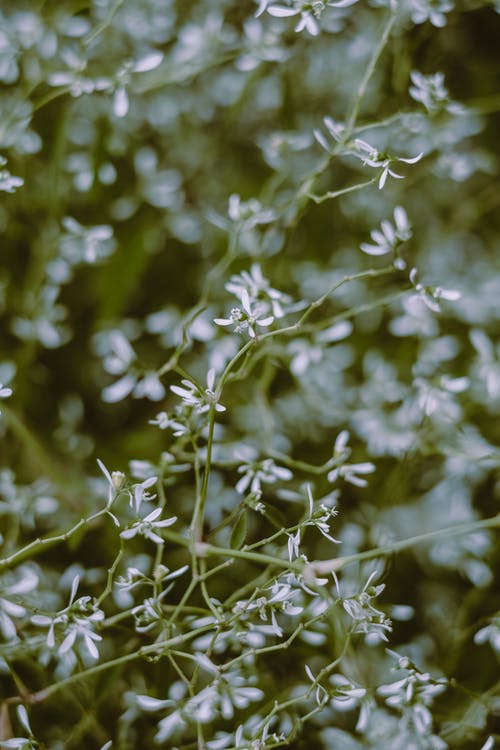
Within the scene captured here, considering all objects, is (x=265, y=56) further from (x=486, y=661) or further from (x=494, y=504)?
(x=486, y=661)

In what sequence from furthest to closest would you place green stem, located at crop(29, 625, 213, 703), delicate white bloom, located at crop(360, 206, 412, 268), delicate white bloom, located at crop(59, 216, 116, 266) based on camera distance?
delicate white bloom, located at crop(59, 216, 116, 266) < delicate white bloom, located at crop(360, 206, 412, 268) < green stem, located at crop(29, 625, 213, 703)

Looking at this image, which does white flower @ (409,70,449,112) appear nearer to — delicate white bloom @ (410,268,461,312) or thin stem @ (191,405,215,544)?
delicate white bloom @ (410,268,461,312)

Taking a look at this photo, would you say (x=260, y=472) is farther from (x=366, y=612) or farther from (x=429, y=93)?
(x=429, y=93)

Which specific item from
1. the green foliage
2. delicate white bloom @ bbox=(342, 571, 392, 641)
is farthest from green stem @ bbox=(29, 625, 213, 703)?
delicate white bloom @ bbox=(342, 571, 392, 641)

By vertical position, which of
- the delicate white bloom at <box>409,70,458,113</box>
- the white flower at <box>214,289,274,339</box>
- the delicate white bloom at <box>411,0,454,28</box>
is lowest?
the white flower at <box>214,289,274,339</box>

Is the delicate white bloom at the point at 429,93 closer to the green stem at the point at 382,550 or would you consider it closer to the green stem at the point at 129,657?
the green stem at the point at 382,550

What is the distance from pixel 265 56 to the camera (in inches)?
33.3

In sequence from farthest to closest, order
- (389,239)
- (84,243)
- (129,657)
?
(84,243) < (389,239) < (129,657)

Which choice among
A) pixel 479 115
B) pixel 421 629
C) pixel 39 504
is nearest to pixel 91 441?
pixel 39 504

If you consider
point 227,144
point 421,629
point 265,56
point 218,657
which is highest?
point 265,56

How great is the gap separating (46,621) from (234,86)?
715 mm

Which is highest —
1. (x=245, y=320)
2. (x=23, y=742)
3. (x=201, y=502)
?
(x=245, y=320)

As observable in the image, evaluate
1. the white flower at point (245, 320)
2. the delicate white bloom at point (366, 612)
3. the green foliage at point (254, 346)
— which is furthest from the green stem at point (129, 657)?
the white flower at point (245, 320)

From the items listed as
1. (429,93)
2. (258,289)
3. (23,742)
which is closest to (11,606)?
(23,742)
